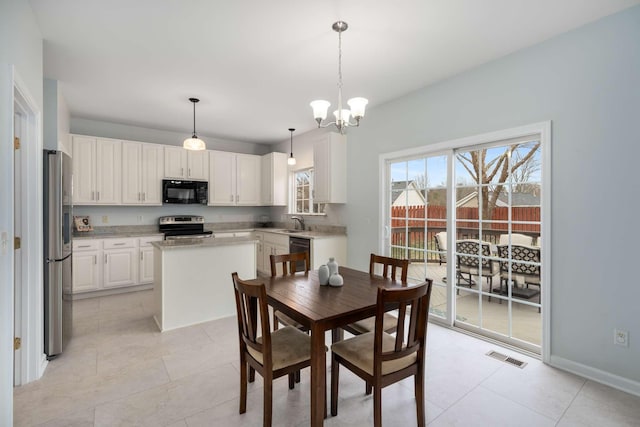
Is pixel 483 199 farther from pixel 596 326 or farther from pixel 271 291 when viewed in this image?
pixel 271 291

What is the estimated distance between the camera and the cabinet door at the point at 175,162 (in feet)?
17.3

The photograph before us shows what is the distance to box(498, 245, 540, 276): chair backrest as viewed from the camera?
276 centimetres

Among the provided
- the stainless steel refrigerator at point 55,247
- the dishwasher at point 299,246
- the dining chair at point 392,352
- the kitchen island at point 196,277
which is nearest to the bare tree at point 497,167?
the dining chair at point 392,352

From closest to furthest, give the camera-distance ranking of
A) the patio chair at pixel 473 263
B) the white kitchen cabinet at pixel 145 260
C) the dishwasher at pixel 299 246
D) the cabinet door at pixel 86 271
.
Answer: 1. the patio chair at pixel 473 263
2. the cabinet door at pixel 86 271
3. the dishwasher at pixel 299 246
4. the white kitchen cabinet at pixel 145 260

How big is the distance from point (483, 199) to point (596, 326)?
4.37 feet

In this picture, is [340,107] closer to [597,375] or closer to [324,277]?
[324,277]

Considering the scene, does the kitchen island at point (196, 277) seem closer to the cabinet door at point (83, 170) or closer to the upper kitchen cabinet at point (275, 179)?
the cabinet door at point (83, 170)

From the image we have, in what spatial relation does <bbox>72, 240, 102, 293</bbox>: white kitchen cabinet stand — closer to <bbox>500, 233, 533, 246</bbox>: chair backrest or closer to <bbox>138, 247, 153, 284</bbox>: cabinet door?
<bbox>138, 247, 153, 284</bbox>: cabinet door

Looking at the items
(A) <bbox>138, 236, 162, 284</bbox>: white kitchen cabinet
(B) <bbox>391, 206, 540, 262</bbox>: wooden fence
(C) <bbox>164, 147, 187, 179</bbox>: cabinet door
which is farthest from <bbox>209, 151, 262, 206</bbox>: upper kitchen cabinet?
(B) <bbox>391, 206, 540, 262</bbox>: wooden fence

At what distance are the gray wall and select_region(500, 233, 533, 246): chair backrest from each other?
0.23 m

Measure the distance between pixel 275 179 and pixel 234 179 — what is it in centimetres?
79

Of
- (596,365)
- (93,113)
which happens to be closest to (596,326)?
(596,365)

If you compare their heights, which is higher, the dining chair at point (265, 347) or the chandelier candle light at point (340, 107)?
the chandelier candle light at point (340, 107)

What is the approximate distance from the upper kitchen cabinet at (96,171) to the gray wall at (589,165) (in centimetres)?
512
